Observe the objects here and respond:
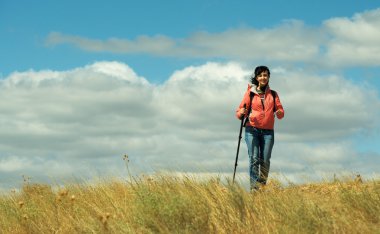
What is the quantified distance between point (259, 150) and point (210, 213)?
11.6ft

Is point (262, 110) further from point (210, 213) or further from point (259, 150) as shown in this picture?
point (210, 213)

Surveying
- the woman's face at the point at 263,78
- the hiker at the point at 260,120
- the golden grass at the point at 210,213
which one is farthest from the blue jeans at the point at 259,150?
the golden grass at the point at 210,213

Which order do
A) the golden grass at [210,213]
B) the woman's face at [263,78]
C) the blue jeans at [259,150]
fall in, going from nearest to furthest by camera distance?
the golden grass at [210,213]
the blue jeans at [259,150]
the woman's face at [263,78]

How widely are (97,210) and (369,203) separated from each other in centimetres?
417

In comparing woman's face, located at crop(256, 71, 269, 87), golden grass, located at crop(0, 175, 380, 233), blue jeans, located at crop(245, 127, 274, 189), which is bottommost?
golden grass, located at crop(0, 175, 380, 233)

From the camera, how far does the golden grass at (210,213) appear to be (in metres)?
7.23

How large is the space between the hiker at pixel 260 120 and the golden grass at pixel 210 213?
137 centimetres

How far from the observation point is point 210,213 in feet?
25.8

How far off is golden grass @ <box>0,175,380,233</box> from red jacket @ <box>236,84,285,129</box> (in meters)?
1.64

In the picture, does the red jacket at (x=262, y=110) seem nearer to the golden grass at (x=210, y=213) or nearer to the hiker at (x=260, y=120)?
the hiker at (x=260, y=120)

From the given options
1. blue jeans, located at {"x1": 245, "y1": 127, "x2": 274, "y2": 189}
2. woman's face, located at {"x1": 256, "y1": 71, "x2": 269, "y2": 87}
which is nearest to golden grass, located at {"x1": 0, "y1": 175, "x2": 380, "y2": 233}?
blue jeans, located at {"x1": 245, "y1": 127, "x2": 274, "y2": 189}

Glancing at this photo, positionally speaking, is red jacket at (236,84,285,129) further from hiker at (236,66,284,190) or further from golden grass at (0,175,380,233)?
golden grass at (0,175,380,233)

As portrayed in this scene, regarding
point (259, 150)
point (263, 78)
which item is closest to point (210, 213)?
point (259, 150)

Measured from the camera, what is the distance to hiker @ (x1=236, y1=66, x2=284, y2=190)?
11.1 meters
